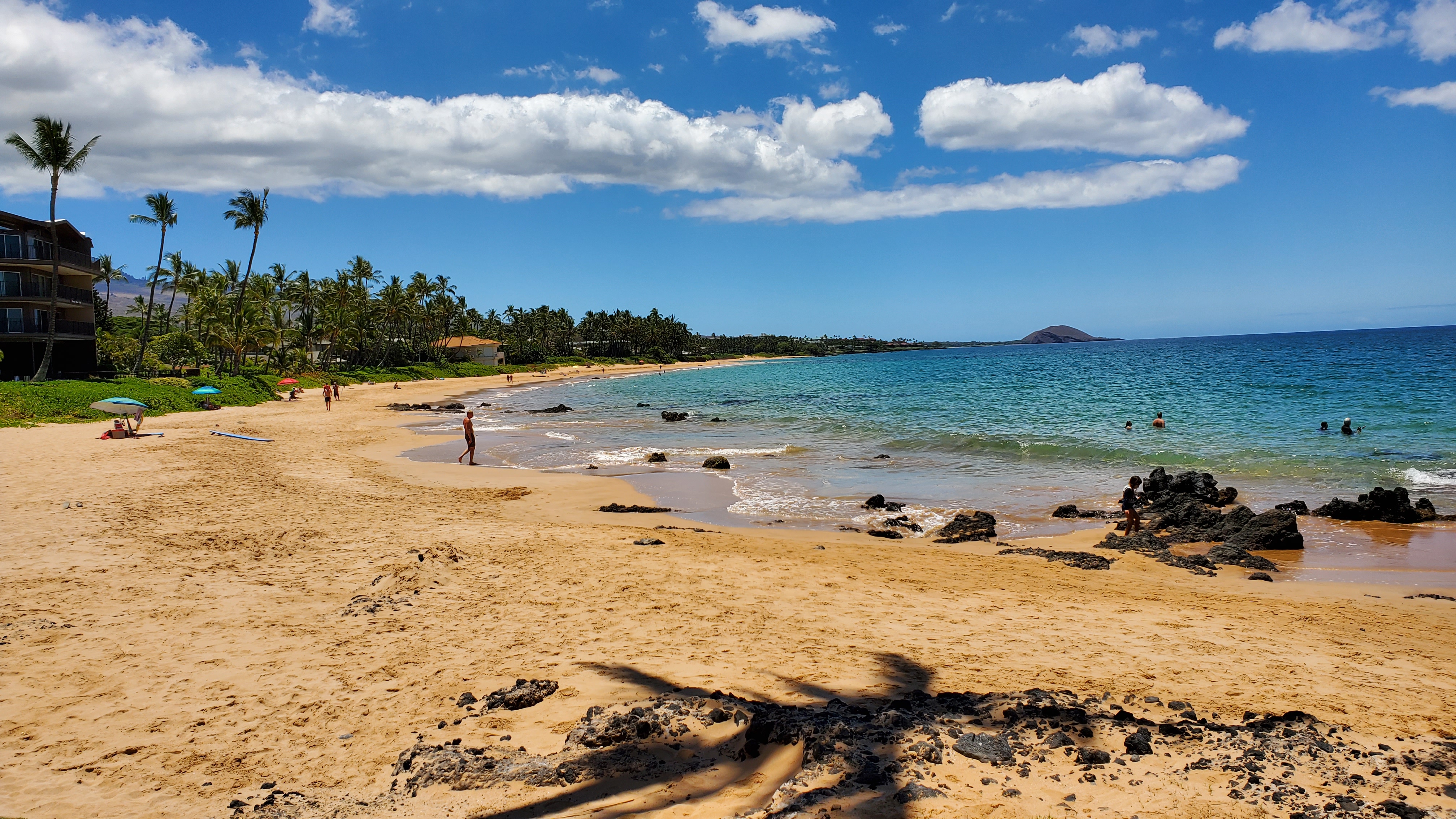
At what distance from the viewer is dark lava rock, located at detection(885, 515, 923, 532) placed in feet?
48.8

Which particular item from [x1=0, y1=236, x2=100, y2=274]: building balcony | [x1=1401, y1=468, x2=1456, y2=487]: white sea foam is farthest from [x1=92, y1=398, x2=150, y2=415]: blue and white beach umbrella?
[x1=1401, y1=468, x2=1456, y2=487]: white sea foam

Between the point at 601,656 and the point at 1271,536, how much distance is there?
1247cm

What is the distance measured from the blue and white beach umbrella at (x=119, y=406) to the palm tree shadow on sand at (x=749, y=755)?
973 inches

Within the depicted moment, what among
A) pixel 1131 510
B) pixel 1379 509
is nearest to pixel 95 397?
pixel 1131 510

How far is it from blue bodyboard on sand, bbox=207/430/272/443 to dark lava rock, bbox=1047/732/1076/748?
1043 inches

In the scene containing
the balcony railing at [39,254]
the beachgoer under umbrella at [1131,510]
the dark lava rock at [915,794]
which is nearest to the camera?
the dark lava rock at [915,794]

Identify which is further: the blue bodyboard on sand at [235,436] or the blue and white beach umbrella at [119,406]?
the blue bodyboard on sand at [235,436]

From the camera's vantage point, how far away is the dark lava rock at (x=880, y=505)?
16609 mm

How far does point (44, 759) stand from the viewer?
462 cm

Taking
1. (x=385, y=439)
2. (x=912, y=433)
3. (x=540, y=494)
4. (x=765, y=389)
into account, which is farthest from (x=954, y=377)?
(x=540, y=494)

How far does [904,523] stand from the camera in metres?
15.2

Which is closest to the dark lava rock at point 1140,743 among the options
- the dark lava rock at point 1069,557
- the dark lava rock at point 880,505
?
the dark lava rock at point 1069,557

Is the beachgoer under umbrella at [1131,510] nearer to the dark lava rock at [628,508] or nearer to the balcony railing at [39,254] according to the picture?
the dark lava rock at [628,508]

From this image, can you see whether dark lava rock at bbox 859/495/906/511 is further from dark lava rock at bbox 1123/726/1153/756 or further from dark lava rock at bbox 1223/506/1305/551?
dark lava rock at bbox 1123/726/1153/756
